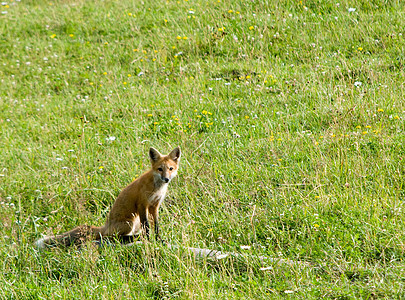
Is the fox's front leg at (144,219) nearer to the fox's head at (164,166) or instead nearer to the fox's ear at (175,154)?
the fox's head at (164,166)

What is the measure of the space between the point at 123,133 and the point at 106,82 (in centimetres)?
272

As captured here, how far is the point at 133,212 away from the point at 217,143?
2241mm

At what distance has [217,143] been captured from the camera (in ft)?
24.7

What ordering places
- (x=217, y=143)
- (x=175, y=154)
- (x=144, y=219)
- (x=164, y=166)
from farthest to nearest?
(x=217, y=143) → (x=175, y=154) → (x=164, y=166) → (x=144, y=219)

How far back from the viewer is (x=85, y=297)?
473cm

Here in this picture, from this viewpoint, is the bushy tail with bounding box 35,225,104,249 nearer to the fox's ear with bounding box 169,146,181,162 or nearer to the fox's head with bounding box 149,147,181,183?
the fox's head with bounding box 149,147,181,183

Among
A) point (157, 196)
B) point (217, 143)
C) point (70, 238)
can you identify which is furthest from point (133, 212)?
point (217, 143)

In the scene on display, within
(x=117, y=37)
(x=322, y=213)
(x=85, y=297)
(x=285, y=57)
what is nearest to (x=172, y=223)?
(x=85, y=297)

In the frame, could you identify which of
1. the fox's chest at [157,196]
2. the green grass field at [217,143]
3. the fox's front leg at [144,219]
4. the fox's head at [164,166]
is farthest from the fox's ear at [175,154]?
the fox's front leg at [144,219]

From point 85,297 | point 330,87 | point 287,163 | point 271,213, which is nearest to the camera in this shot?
point 85,297

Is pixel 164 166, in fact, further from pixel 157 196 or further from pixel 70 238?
pixel 70 238

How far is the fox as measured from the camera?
5738mm

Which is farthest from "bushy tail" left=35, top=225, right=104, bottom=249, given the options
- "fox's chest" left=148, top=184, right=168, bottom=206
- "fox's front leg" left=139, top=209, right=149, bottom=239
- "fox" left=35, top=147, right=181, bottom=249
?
"fox's chest" left=148, top=184, right=168, bottom=206

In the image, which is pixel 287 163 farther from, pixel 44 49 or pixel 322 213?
pixel 44 49
